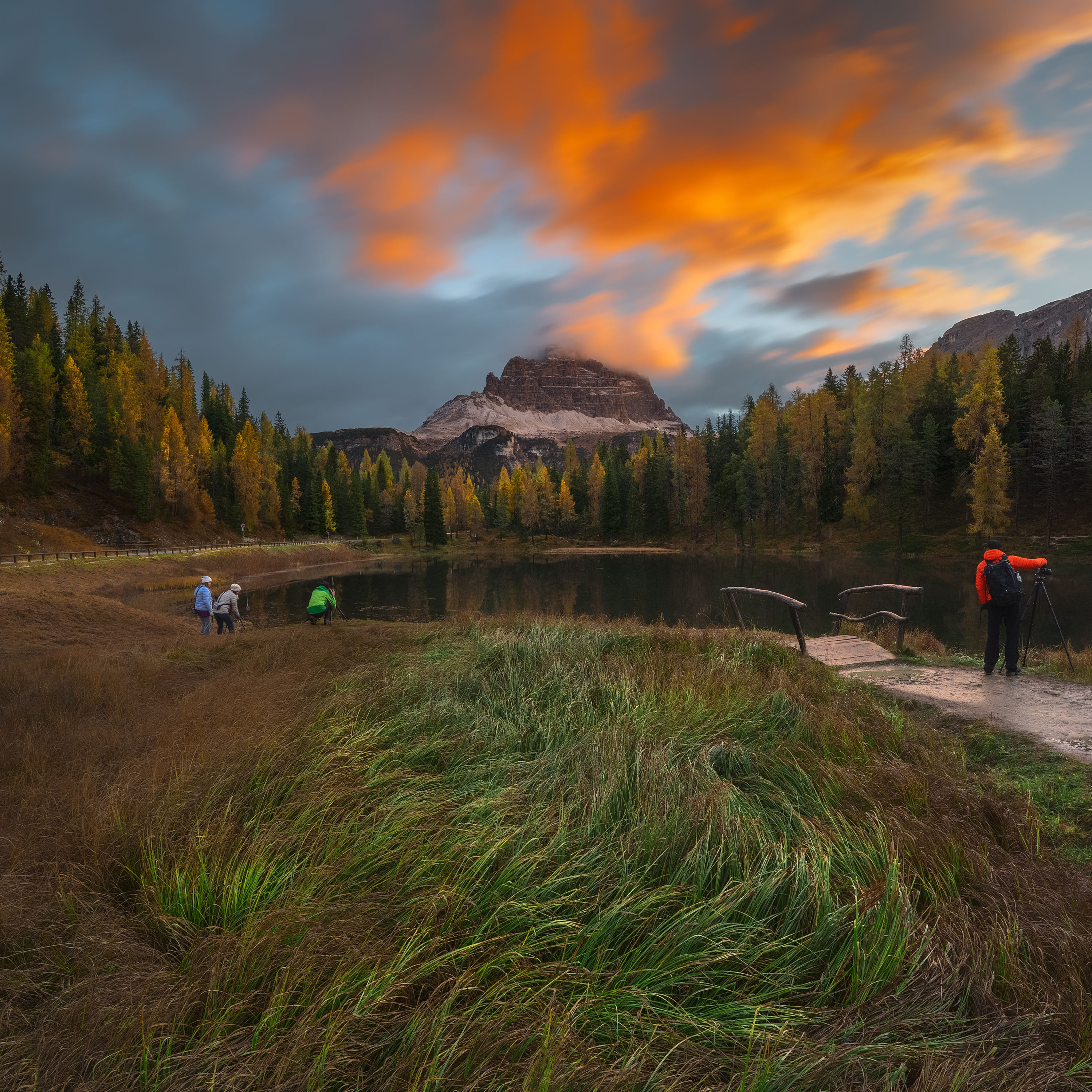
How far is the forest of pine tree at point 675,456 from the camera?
51156mm

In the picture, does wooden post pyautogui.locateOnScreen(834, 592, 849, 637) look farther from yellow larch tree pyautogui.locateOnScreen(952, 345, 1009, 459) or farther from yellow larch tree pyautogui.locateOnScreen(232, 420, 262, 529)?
yellow larch tree pyautogui.locateOnScreen(232, 420, 262, 529)

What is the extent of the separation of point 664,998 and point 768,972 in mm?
524

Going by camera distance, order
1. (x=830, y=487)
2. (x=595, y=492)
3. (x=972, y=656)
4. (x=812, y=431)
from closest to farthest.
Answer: (x=972, y=656), (x=830, y=487), (x=812, y=431), (x=595, y=492)

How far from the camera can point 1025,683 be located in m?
8.27

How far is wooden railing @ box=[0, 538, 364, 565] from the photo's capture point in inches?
1517

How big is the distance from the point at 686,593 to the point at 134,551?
45260 mm

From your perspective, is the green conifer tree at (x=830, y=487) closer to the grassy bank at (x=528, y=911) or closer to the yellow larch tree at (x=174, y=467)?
the grassy bank at (x=528, y=911)

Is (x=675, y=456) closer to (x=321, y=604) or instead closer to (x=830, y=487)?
(x=830, y=487)

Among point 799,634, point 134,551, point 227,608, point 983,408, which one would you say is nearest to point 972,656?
point 799,634

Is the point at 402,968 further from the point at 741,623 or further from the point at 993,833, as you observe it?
the point at 741,623

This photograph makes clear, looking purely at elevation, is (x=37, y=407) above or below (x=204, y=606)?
above

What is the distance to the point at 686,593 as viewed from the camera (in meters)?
31.8

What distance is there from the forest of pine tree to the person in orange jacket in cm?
4575

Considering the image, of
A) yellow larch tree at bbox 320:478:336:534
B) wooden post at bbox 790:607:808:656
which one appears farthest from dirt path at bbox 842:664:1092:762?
yellow larch tree at bbox 320:478:336:534
